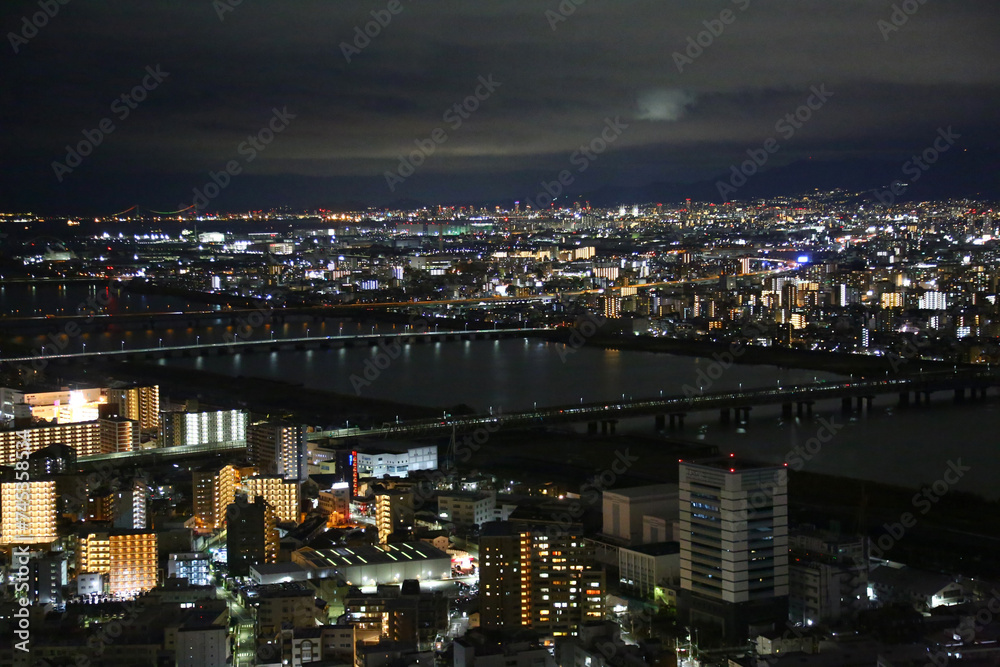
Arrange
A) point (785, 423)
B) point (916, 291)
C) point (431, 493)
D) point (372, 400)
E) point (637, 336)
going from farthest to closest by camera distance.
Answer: point (916, 291)
point (637, 336)
point (372, 400)
point (785, 423)
point (431, 493)

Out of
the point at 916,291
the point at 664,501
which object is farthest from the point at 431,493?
the point at 916,291

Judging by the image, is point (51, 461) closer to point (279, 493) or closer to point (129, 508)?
point (129, 508)

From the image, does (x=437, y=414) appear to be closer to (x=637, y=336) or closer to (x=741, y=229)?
(x=637, y=336)

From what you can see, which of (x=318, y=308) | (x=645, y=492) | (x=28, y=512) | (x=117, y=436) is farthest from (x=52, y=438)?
(x=318, y=308)

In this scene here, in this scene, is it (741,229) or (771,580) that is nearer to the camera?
(771,580)

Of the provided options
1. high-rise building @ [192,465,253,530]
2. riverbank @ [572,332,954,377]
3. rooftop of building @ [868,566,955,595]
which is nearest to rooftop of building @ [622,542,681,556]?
rooftop of building @ [868,566,955,595]

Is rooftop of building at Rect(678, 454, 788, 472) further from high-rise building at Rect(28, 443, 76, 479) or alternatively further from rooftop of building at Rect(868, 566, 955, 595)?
high-rise building at Rect(28, 443, 76, 479)
